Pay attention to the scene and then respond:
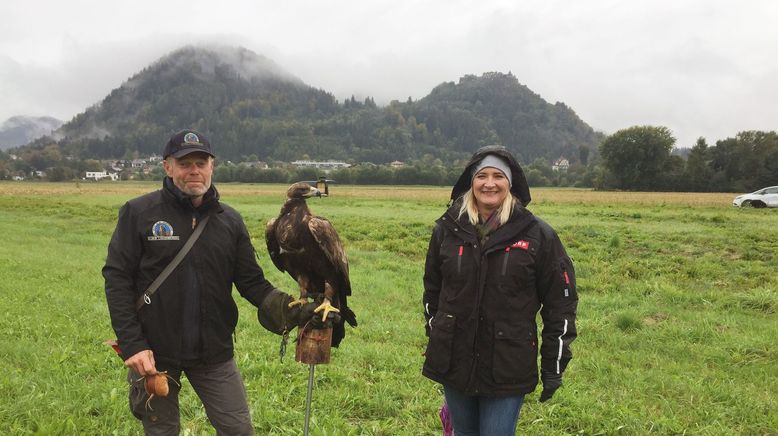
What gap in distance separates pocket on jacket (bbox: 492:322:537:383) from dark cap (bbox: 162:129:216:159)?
77.9 inches

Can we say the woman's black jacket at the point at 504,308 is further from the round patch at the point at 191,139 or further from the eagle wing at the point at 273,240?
the round patch at the point at 191,139

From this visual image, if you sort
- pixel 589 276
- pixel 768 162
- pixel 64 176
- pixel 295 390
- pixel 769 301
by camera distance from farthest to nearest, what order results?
pixel 64 176 → pixel 768 162 → pixel 589 276 → pixel 769 301 → pixel 295 390

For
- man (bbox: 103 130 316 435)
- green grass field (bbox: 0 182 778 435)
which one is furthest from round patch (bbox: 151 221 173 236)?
green grass field (bbox: 0 182 778 435)

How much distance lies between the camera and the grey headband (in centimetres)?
289

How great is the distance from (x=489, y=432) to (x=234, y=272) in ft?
6.14

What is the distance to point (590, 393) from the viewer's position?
513cm

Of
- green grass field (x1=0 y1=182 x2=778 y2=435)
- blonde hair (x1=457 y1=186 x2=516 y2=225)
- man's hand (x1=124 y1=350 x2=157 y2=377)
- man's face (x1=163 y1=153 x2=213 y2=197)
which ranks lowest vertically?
green grass field (x1=0 y1=182 x2=778 y2=435)

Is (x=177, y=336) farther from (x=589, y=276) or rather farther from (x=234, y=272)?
(x=589, y=276)

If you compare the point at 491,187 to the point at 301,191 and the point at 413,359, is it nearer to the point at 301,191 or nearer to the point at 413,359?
the point at 301,191

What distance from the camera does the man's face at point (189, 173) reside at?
9.18 ft

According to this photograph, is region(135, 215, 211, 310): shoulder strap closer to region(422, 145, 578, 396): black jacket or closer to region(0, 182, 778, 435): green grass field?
region(422, 145, 578, 396): black jacket

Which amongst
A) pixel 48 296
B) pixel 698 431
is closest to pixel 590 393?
pixel 698 431

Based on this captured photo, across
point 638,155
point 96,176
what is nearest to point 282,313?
point 638,155

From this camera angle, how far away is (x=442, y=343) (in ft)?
9.35
